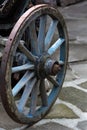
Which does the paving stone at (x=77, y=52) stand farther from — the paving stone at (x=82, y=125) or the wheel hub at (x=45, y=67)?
the wheel hub at (x=45, y=67)

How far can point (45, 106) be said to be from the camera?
13.2 feet

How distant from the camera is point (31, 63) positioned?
3693 millimetres

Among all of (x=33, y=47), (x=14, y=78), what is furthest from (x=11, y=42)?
(x=14, y=78)

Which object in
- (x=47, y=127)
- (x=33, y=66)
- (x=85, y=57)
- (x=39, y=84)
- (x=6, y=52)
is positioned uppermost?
(x=6, y=52)

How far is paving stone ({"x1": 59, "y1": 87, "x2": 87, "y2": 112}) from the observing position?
4633mm

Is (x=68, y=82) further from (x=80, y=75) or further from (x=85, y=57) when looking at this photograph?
(x=85, y=57)

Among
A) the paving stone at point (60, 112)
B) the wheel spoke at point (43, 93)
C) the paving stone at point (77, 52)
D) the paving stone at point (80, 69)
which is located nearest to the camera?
the wheel spoke at point (43, 93)

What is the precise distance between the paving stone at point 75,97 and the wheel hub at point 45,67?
3.08 ft

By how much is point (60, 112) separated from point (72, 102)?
0.33 m

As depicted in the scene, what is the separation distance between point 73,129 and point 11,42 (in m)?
1.30

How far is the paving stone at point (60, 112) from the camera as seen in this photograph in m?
4.32

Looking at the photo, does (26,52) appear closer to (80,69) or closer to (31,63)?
(31,63)

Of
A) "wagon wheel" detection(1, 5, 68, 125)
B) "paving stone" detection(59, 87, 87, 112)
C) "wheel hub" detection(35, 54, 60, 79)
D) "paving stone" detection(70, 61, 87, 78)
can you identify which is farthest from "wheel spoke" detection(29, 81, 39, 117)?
"paving stone" detection(70, 61, 87, 78)

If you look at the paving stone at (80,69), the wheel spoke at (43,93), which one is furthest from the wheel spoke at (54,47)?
the paving stone at (80,69)
